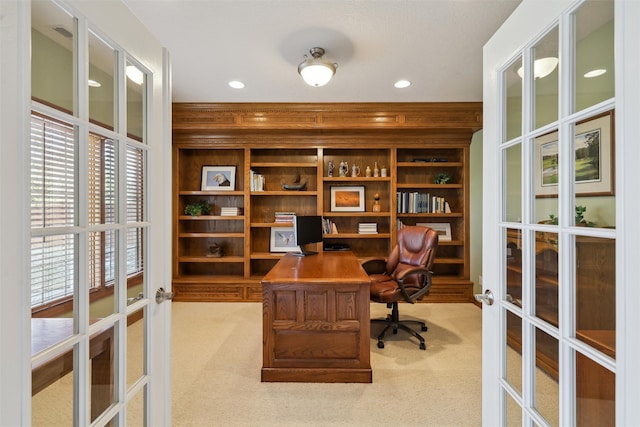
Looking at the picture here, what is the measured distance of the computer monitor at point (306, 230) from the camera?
3480 millimetres

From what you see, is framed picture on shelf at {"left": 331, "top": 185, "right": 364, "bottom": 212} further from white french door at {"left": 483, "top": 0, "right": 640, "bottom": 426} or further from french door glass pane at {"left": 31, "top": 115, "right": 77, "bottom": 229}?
french door glass pane at {"left": 31, "top": 115, "right": 77, "bottom": 229}

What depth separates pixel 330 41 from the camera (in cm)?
A: 242

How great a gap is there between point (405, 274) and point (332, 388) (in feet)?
3.87

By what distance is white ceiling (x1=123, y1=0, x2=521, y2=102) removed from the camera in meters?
2.03

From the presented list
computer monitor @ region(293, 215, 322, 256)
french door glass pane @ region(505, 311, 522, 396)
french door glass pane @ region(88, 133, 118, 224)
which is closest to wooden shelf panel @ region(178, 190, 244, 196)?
computer monitor @ region(293, 215, 322, 256)

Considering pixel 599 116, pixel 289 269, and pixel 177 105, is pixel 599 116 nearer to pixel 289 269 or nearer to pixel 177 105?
pixel 289 269

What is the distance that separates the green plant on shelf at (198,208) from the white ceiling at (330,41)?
5.07 feet

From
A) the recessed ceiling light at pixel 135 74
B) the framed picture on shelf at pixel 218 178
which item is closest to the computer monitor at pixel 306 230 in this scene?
the framed picture on shelf at pixel 218 178

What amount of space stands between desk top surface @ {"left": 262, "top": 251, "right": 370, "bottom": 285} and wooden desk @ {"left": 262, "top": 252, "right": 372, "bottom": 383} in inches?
0.7

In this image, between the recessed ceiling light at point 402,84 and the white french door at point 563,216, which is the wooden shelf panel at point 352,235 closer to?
the recessed ceiling light at point 402,84

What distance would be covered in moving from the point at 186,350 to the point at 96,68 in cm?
248

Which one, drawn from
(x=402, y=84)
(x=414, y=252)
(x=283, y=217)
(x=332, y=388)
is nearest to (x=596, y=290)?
(x=332, y=388)

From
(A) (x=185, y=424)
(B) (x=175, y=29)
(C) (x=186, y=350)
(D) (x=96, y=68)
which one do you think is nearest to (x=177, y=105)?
(B) (x=175, y=29)

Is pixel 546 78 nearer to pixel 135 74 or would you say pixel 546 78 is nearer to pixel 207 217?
pixel 135 74
